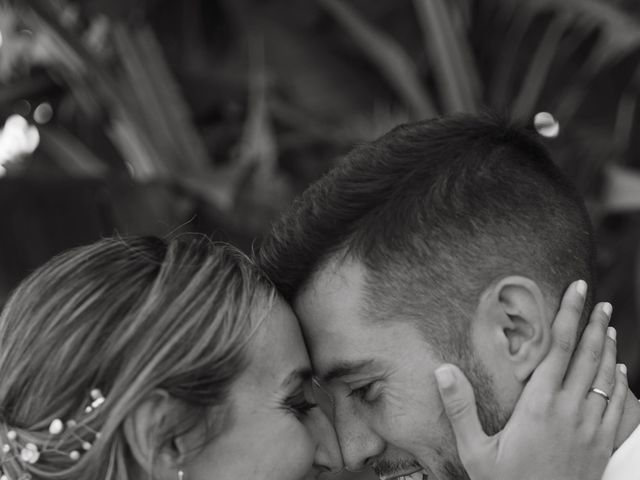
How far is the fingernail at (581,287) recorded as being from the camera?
2.89 metres

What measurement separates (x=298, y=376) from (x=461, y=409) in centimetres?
46

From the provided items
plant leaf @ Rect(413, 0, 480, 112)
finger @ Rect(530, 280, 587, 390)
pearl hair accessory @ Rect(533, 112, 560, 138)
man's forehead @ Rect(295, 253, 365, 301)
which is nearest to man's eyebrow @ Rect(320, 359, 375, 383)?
man's forehead @ Rect(295, 253, 365, 301)

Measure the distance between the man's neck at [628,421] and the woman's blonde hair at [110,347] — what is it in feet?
3.46

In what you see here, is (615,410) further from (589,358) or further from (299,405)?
(299,405)

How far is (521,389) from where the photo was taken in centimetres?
288

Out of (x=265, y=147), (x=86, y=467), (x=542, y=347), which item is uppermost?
(x=86, y=467)

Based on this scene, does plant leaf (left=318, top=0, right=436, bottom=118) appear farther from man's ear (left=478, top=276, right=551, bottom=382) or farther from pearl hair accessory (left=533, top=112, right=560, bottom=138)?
man's ear (left=478, top=276, right=551, bottom=382)

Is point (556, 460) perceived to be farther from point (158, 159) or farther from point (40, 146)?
point (40, 146)

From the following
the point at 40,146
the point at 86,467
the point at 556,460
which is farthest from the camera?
the point at 40,146

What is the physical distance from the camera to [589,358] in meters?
2.89

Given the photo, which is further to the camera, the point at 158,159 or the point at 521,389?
the point at 158,159

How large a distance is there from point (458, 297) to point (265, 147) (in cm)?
366

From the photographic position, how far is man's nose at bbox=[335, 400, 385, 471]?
302cm

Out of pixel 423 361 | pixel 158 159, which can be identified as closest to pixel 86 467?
pixel 423 361
